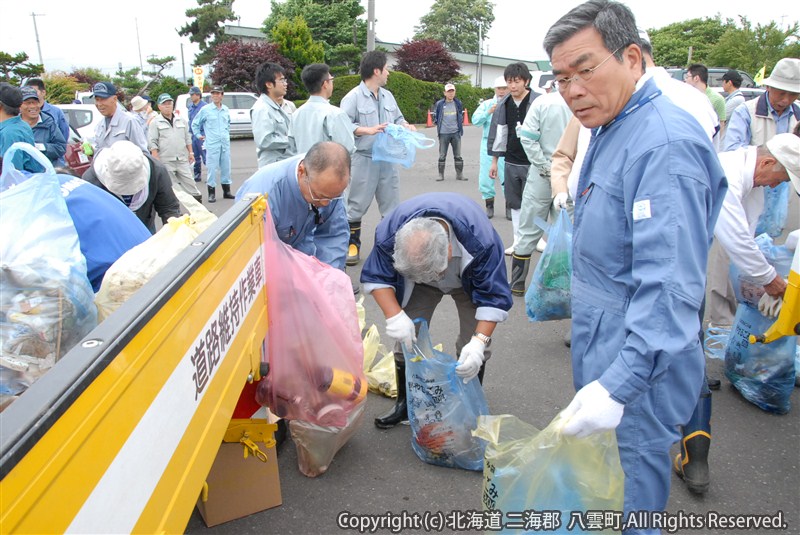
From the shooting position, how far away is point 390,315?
258cm

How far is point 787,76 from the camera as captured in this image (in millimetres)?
4379

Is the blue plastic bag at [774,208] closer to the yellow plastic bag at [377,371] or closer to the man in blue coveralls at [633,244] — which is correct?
the yellow plastic bag at [377,371]

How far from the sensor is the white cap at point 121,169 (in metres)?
3.04

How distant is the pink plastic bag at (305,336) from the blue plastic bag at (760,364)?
200 cm

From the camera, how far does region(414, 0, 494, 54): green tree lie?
62.4m

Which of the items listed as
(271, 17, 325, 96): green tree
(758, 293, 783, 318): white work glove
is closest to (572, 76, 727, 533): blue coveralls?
(758, 293, 783, 318): white work glove

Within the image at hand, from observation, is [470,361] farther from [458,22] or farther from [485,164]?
[458,22]

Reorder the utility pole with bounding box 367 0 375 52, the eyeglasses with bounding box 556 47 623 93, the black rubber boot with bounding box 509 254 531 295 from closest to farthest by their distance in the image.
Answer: the eyeglasses with bounding box 556 47 623 93 → the black rubber boot with bounding box 509 254 531 295 → the utility pole with bounding box 367 0 375 52

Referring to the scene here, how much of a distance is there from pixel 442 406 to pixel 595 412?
1.18 metres

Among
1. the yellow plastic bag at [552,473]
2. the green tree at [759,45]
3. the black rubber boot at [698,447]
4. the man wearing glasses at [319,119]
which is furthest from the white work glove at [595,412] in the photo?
the green tree at [759,45]

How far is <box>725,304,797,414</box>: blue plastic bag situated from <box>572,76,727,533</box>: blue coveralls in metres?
1.71

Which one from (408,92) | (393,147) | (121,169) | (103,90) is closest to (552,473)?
(121,169)

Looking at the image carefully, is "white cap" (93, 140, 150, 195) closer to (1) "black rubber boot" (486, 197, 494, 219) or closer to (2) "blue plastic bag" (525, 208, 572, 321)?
(2) "blue plastic bag" (525, 208, 572, 321)

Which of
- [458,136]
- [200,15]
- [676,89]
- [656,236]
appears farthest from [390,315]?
[200,15]
